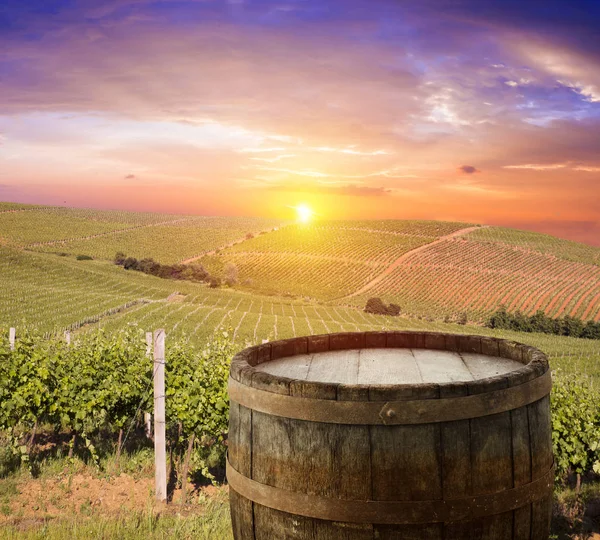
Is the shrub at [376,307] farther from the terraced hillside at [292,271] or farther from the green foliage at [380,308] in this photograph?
the terraced hillside at [292,271]

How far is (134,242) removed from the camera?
10069 centimetres

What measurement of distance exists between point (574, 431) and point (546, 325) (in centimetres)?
5287

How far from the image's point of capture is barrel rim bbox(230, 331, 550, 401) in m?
2.17

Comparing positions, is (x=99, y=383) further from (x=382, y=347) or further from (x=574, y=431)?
(x=574, y=431)

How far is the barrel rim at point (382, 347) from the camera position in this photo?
2.17 metres

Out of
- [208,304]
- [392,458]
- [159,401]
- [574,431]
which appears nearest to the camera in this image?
[392,458]

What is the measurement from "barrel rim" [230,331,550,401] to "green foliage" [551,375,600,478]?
4.93 m

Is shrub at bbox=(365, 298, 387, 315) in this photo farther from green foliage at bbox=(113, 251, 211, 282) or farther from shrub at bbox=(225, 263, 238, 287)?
green foliage at bbox=(113, 251, 211, 282)

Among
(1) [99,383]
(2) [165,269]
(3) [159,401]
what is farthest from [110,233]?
(3) [159,401]

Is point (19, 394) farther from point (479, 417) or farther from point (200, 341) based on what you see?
point (200, 341)

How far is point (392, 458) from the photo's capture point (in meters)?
2.18

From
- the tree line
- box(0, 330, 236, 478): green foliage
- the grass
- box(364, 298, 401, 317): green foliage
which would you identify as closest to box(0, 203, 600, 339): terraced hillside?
box(364, 298, 401, 317): green foliage

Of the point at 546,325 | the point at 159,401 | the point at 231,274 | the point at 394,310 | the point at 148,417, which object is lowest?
the point at 546,325

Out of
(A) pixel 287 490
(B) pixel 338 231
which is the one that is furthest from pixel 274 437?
(B) pixel 338 231
